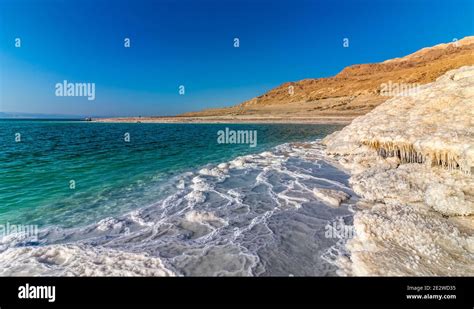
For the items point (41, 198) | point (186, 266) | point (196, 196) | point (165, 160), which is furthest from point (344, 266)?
point (165, 160)

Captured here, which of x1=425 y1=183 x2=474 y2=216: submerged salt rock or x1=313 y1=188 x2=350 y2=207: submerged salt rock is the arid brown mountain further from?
x1=313 y1=188 x2=350 y2=207: submerged salt rock

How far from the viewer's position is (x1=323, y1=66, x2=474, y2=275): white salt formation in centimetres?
598

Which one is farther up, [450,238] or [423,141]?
[423,141]

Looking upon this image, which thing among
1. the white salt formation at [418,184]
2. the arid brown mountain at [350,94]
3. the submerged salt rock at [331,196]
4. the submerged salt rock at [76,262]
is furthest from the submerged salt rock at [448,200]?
the arid brown mountain at [350,94]

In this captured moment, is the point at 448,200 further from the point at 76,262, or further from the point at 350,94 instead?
the point at 350,94

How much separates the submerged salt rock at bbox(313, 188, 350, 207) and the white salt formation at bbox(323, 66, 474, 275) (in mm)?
802

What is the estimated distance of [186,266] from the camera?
6.08m

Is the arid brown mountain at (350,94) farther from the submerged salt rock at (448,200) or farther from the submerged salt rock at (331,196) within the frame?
the submerged salt rock at (331,196)

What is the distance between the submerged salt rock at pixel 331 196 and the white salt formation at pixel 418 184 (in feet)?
2.63

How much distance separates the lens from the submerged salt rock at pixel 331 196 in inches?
401

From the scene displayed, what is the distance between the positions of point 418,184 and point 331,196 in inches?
144
